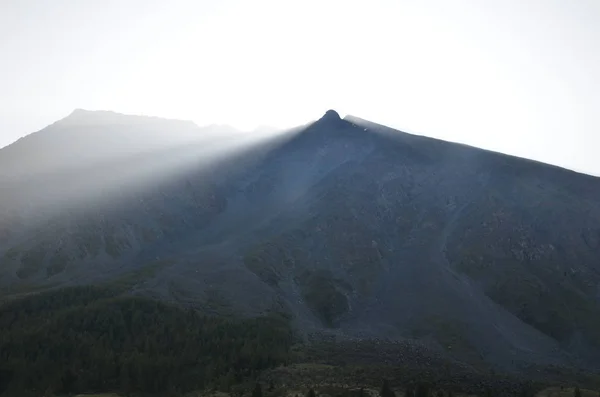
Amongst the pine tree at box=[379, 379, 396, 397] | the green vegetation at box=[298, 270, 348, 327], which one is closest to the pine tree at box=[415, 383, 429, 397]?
the pine tree at box=[379, 379, 396, 397]

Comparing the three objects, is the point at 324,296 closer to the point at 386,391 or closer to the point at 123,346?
the point at 123,346

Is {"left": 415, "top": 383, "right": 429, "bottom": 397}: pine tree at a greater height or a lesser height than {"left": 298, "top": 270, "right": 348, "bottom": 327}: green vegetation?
greater

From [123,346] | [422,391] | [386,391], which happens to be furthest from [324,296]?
[422,391]

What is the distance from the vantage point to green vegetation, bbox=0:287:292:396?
108 m

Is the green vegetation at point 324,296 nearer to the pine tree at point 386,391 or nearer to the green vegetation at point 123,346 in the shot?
the green vegetation at point 123,346

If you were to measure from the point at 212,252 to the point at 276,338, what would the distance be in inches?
2804

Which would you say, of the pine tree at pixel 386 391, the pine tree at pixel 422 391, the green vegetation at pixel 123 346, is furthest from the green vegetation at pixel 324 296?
the pine tree at pixel 422 391

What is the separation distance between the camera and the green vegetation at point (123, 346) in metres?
108

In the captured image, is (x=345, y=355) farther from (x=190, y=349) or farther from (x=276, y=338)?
(x=190, y=349)

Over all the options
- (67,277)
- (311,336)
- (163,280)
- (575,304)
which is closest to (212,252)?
(163,280)

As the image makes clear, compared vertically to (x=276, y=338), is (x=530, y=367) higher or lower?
lower

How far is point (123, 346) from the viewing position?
122875mm

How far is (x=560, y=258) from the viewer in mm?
190125

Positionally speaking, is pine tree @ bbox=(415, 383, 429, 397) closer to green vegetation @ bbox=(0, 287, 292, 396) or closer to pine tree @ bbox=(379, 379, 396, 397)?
pine tree @ bbox=(379, 379, 396, 397)
